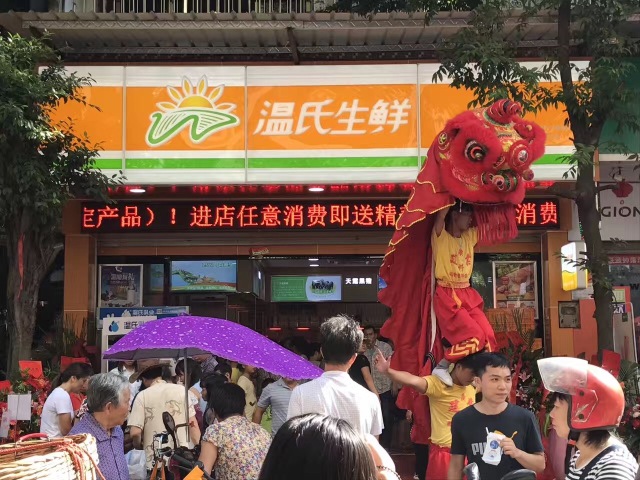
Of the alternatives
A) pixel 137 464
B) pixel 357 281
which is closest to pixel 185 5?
pixel 357 281

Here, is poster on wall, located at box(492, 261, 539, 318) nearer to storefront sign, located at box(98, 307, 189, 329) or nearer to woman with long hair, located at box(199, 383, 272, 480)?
storefront sign, located at box(98, 307, 189, 329)

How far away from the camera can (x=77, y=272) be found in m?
12.3

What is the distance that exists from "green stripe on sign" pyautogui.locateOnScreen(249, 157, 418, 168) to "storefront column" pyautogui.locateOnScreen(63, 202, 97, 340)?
308 centimetres

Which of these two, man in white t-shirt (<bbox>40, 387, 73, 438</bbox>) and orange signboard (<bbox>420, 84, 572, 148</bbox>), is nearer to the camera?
man in white t-shirt (<bbox>40, 387, 73, 438</bbox>)

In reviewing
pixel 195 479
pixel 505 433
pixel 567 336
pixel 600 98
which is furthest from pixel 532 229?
pixel 195 479

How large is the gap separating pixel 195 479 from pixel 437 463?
78.5 inches

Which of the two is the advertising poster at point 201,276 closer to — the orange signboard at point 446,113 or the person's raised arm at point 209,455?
the orange signboard at point 446,113

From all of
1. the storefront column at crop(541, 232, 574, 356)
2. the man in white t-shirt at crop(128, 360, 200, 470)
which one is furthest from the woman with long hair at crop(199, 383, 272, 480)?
the storefront column at crop(541, 232, 574, 356)

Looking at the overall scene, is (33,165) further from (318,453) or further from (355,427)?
(318,453)

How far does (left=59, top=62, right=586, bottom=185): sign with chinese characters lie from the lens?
418 inches

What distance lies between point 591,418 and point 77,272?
989cm

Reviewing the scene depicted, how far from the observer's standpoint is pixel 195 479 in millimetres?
4066

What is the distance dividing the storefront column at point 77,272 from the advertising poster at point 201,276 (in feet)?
3.96

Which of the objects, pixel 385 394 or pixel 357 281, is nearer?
pixel 385 394
